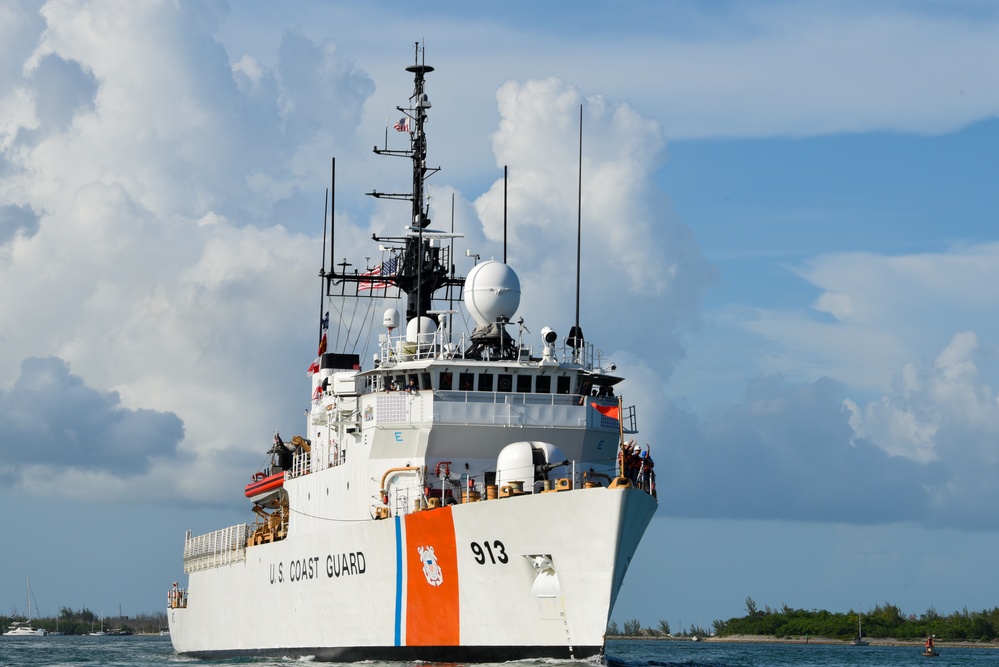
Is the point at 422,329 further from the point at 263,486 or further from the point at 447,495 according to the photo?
the point at 263,486

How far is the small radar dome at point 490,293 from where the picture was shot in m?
37.6

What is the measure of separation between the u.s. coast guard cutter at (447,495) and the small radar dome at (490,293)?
5 cm

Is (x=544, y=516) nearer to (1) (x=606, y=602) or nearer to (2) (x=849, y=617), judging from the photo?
(1) (x=606, y=602)

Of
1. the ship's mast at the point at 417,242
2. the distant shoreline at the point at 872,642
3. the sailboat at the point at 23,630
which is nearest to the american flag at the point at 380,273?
the ship's mast at the point at 417,242

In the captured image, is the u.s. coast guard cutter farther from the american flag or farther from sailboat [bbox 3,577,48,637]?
sailboat [bbox 3,577,48,637]

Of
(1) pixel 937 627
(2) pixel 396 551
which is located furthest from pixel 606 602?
(1) pixel 937 627

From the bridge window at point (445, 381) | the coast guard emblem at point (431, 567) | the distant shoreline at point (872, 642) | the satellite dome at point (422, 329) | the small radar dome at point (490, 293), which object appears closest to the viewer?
the coast guard emblem at point (431, 567)

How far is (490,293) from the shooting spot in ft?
123

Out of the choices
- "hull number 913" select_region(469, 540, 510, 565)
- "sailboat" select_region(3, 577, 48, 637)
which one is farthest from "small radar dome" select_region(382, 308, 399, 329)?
"sailboat" select_region(3, 577, 48, 637)

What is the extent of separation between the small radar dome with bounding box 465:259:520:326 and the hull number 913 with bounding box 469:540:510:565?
24.4 ft

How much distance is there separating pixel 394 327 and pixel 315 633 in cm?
893

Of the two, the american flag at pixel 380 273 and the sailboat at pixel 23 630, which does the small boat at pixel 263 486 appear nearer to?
the american flag at pixel 380 273

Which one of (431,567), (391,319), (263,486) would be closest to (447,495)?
(431,567)

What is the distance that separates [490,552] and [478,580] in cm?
85
